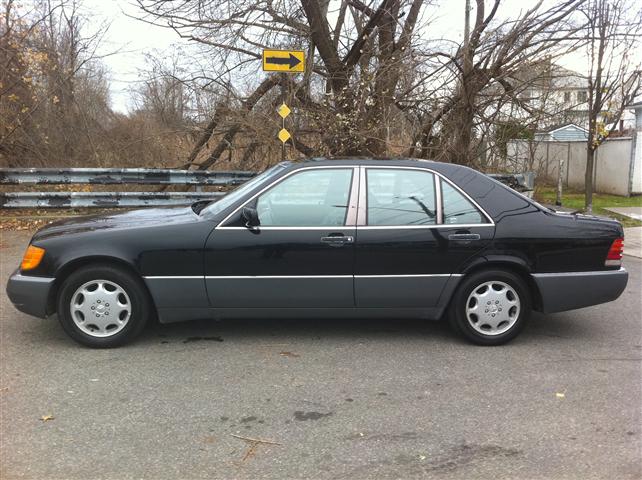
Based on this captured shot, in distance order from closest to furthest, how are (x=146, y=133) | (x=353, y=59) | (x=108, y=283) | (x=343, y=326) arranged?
1. (x=108, y=283)
2. (x=343, y=326)
3. (x=353, y=59)
4. (x=146, y=133)

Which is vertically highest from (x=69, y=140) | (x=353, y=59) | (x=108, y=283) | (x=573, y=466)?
(x=353, y=59)

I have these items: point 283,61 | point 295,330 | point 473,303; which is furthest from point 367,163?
point 283,61

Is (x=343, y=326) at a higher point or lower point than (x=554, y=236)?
lower

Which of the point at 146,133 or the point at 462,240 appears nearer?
the point at 462,240

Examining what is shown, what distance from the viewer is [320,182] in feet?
14.5

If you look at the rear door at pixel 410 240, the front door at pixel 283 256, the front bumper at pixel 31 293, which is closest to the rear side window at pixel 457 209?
the rear door at pixel 410 240

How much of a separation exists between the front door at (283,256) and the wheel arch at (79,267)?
24.1 inches

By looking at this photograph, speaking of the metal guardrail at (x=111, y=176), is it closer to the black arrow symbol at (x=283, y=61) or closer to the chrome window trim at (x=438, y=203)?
the black arrow symbol at (x=283, y=61)

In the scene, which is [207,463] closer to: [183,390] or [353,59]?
[183,390]

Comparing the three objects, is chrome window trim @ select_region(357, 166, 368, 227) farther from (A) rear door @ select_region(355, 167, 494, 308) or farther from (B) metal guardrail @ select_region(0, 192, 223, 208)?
(B) metal guardrail @ select_region(0, 192, 223, 208)

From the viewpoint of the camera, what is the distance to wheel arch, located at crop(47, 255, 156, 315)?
4.19 meters

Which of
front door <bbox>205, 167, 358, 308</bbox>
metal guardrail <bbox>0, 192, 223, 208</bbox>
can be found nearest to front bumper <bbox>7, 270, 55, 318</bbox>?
front door <bbox>205, 167, 358, 308</bbox>

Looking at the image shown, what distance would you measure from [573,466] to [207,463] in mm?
1918

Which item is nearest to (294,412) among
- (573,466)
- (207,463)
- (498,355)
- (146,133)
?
(207,463)
